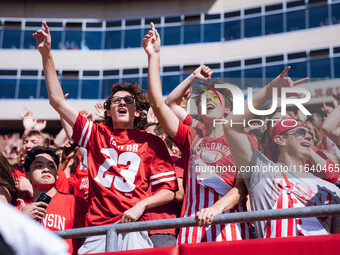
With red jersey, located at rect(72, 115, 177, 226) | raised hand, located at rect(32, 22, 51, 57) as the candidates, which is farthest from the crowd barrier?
raised hand, located at rect(32, 22, 51, 57)

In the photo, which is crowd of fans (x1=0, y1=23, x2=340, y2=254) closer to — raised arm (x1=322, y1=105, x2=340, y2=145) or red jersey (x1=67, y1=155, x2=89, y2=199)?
raised arm (x1=322, y1=105, x2=340, y2=145)

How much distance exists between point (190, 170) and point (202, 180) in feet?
0.41

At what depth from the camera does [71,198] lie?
4.20 metres

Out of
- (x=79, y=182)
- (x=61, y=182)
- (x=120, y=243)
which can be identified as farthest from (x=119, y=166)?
(x=79, y=182)

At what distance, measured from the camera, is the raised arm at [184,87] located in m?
4.12

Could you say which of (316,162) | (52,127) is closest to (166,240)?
(316,162)

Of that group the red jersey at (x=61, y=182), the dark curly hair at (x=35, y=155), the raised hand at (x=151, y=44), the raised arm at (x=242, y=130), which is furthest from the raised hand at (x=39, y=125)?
the raised arm at (x=242, y=130)

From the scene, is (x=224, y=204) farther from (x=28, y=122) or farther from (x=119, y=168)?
(x=28, y=122)

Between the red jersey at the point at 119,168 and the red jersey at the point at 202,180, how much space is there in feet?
0.64

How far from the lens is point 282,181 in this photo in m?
3.57

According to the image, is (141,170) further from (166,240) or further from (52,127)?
(52,127)

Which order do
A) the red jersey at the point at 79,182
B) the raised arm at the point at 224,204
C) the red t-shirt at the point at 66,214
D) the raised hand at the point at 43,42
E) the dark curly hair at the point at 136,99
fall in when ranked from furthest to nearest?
1. the red jersey at the point at 79,182
2. the dark curly hair at the point at 136,99
3. the raised hand at the point at 43,42
4. the red t-shirt at the point at 66,214
5. the raised arm at the point at 224,204

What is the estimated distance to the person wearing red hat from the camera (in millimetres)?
3434

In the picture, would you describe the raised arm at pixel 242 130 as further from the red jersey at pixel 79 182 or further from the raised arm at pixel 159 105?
the red jersey at pixel 79 182
